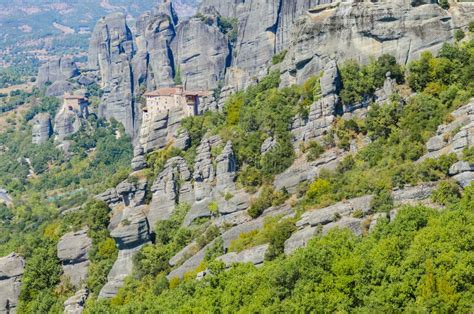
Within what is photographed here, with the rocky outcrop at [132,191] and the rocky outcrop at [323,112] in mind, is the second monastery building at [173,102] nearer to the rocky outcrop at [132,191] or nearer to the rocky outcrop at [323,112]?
the rocky outcrop at [132,191]

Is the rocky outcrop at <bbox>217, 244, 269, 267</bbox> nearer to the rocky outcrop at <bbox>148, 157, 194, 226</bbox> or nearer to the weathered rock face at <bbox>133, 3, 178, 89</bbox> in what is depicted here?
the rocky outcrop at <bbox>148, 157, 194, 226</bbox>

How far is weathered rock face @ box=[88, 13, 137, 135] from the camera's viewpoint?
12388 cm

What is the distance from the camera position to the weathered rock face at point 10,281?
51787 mm

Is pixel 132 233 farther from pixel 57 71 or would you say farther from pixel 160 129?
pixel 57 71

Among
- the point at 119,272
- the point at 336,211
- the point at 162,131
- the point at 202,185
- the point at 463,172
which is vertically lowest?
the point at 119,272

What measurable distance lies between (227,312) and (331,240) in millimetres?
5883

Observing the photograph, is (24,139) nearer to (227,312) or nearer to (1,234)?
(1,234)

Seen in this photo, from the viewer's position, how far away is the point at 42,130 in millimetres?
124312

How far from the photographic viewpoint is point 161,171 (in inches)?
2206

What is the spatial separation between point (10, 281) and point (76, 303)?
22.2 ft

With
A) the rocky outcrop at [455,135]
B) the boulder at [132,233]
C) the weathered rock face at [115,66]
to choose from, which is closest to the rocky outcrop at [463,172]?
the rocky outcrop at [455,135]

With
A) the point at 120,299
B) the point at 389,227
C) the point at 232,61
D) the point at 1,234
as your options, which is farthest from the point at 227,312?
the point at 232,61

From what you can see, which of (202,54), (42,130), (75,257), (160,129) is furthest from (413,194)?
(42,130)

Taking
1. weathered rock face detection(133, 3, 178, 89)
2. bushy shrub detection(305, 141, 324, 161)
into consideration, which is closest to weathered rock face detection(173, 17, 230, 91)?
weathered rock face detection(133, 3, 178, 89)
